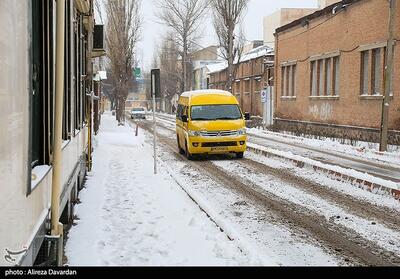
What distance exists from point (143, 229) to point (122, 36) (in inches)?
1243

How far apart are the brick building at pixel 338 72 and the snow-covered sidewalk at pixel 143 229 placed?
601 inches

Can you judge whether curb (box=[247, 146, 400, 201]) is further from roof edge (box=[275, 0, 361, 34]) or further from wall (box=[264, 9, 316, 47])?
wall (box=[264, 9, 316, 47])

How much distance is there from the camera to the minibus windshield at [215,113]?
18031 millimetres

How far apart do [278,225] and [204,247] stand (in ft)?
7.11

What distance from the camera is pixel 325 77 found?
31203 mm

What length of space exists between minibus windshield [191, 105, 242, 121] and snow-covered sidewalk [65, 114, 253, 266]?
5722 mm

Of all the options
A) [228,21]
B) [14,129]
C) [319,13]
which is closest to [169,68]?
[228,21]

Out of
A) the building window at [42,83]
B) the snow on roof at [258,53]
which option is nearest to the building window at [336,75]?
the snow on roof at [258,53]

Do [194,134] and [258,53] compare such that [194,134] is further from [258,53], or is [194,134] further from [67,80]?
[258,53]

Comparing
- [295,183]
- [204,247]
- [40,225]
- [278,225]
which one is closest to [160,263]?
[204,247]

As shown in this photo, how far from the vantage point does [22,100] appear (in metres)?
3.81

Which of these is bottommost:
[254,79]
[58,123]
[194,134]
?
[194,134]

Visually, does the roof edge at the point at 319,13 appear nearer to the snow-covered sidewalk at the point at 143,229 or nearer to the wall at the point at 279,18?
the snow-covered sidewalk at the point at 143,229
